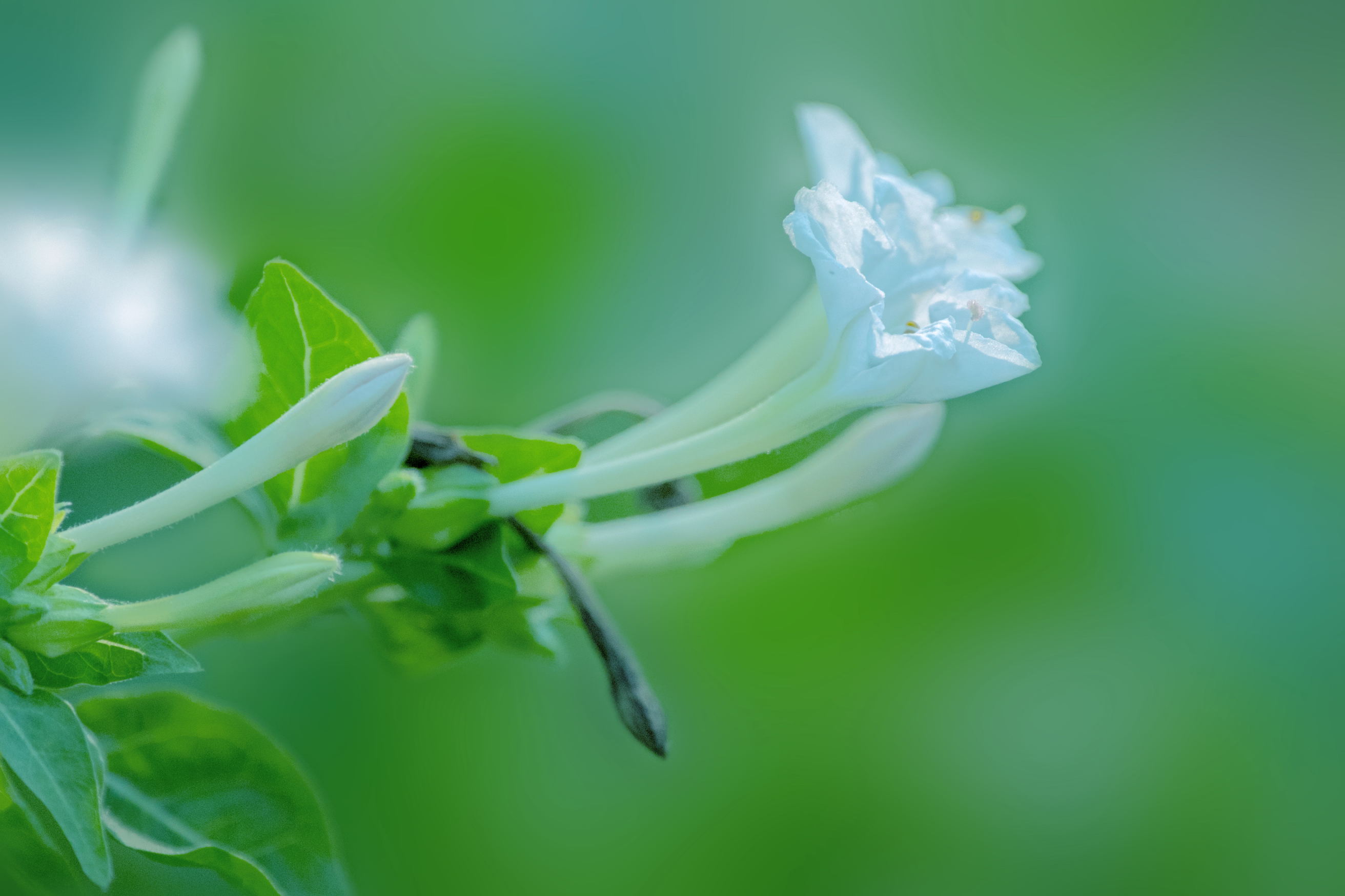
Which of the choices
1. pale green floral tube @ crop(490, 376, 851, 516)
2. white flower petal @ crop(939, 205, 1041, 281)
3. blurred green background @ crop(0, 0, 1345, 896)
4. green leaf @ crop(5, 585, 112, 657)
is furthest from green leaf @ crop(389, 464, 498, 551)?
blurred green background @ crop(0, 0, 1345, 896)

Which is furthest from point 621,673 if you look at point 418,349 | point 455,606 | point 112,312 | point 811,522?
point 811,522

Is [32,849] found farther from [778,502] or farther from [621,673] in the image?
[778,502]

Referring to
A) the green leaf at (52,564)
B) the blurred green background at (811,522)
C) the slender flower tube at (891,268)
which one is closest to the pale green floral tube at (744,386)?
the slender flower tube at (891,268)

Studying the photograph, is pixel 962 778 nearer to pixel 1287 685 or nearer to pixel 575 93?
pixel 1287 685

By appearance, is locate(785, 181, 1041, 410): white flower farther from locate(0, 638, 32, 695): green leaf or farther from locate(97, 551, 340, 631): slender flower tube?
locate(0, 638, 32, 695): green leaf

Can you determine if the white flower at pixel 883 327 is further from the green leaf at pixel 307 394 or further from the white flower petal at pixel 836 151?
the green leaf at pixel 307 394
